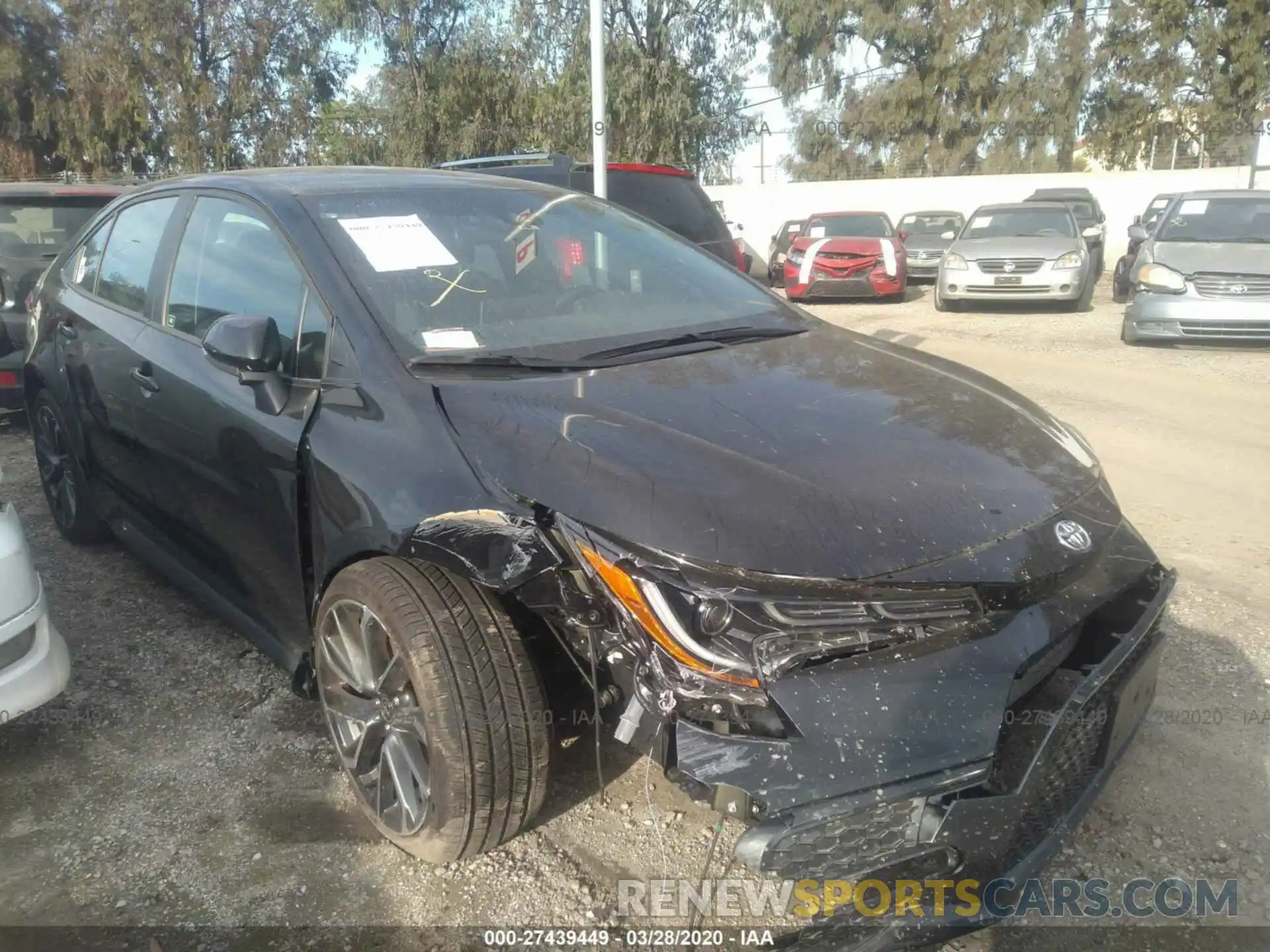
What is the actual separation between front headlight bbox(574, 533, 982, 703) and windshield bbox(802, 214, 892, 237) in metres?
13.7

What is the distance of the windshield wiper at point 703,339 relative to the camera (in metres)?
2.79

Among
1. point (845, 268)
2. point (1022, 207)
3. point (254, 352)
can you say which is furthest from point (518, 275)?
point (1022, 207)

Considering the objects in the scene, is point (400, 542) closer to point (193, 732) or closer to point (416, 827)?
point (416, 827)

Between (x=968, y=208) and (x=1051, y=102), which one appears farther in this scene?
(x=1051, y=102)

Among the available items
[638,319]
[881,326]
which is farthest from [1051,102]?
[638,319]

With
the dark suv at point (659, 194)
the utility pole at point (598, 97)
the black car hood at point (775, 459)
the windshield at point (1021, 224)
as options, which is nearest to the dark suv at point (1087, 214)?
the windshield at point (1021, 224)

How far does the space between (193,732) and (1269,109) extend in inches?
1335

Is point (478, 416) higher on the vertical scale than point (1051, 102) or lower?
lower

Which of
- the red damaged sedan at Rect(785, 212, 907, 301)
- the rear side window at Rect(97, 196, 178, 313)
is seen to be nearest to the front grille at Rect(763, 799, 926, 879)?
the rear side window at Rect(97, 196, 178, 313)

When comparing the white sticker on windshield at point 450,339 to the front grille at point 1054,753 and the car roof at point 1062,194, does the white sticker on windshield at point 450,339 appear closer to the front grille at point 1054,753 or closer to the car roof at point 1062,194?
the front grille at point 1054,753

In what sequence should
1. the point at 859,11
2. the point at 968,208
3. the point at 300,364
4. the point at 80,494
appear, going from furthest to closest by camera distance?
the point at 859,11 < the point at 968,208 < the point at 80,494 < the point at 300,364

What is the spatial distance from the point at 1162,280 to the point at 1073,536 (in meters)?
8.61

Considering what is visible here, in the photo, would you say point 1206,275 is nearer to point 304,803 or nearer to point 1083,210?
point 1083,210

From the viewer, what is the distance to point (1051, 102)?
3200 centimetres
